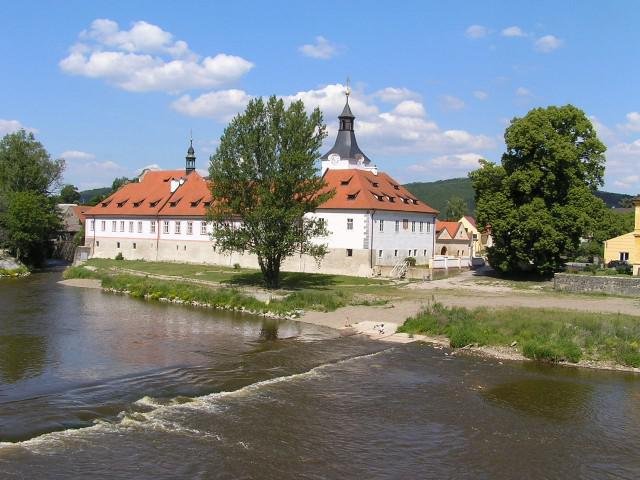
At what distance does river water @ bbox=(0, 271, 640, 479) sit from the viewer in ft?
41.1

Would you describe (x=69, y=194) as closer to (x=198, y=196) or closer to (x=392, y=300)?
(x=198, y=196)

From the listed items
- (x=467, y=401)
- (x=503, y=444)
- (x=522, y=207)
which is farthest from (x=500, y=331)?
(x=522, y=207)

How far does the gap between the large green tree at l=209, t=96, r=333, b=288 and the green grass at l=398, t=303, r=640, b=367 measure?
10941 millimetres

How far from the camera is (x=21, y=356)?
2094cm

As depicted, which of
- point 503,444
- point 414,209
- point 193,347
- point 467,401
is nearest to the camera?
point 503,444

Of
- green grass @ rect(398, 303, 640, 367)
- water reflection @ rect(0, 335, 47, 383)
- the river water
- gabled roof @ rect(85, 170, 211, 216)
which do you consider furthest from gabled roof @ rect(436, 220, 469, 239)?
water reflection @ rect(0, 335, 47, 383)

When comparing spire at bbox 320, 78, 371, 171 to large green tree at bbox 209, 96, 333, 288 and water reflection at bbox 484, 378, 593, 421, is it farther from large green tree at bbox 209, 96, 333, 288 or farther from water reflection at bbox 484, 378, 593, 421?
water reflection at bbox 484, 378, 593, 421

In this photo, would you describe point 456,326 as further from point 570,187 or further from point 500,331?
point 570,187

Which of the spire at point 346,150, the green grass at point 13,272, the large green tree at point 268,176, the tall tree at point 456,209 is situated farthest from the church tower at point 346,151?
the tall tree at point 456,209

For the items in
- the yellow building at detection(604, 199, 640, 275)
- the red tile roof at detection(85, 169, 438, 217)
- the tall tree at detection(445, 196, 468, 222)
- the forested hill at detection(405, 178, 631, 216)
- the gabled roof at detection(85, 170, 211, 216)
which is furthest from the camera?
the forested hill at detection(405, 178, 631, 216)

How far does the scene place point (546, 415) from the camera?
635 inches

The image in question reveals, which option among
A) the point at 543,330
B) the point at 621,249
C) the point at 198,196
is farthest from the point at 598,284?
the point at 198,196

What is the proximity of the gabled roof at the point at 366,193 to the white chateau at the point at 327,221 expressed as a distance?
74mm

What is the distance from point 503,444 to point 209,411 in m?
6.86
